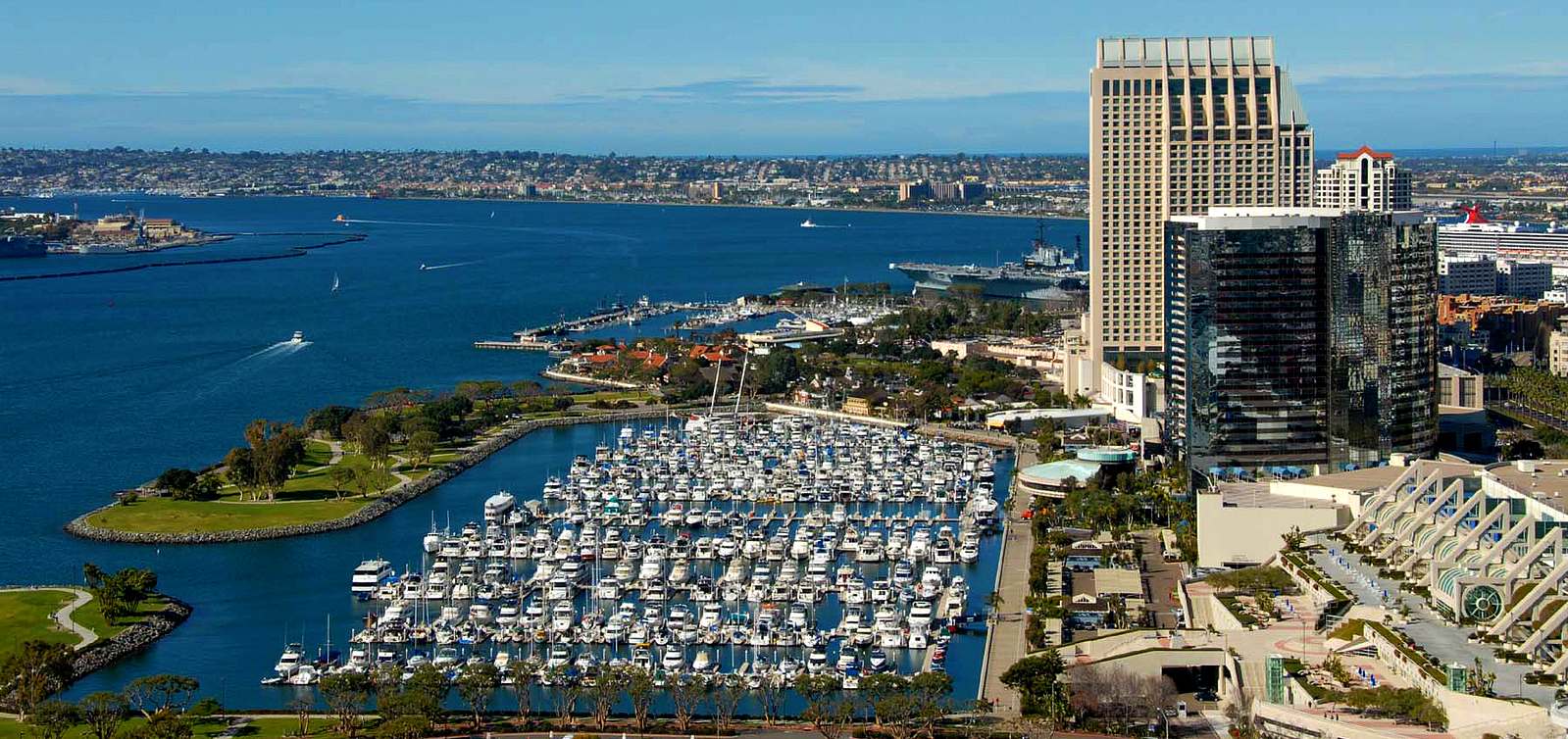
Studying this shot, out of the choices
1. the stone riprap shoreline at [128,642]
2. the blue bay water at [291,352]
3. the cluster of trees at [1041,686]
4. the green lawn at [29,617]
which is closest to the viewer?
the cluster of trees at [1041,686]

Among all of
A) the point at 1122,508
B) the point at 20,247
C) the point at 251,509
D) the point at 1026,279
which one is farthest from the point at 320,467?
the point at 20,247

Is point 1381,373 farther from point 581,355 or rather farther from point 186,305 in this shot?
point 186,305

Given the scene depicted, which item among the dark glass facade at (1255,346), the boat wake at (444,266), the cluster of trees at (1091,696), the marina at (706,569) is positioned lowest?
the boat wake at (444,266)

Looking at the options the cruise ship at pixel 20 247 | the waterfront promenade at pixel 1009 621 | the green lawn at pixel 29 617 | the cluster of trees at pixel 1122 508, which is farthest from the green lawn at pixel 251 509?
the cruise ship at pixel 20 247

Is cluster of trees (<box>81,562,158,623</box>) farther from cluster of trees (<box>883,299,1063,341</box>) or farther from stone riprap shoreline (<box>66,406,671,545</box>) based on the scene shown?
cluster of trees (<box>883,299,1063,341</box>)

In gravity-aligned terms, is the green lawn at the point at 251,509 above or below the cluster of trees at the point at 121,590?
below

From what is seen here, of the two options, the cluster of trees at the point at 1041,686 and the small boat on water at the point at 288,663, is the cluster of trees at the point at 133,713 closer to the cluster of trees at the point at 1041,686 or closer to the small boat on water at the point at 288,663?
the small boat on water at the point at 288,663

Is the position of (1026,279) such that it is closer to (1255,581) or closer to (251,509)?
(251,509)
